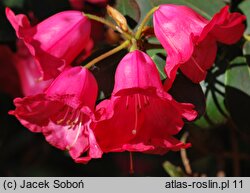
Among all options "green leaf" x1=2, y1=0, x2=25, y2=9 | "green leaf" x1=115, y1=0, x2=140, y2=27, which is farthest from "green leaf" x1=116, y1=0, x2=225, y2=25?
"green leaf" x1=2, y1=0, x2=25, y2=9

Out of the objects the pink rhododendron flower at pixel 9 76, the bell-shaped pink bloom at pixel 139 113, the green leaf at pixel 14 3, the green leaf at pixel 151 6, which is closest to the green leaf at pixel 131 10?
the green leaf at pixel 151 6

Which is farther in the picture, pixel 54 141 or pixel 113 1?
pixel 113 1

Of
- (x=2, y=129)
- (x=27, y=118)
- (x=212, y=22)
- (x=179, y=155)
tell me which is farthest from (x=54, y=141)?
(x=179, y=155)

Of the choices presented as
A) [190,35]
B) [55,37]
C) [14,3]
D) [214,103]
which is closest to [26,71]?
[14,3]

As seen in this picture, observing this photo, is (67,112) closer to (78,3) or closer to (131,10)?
(131,10)

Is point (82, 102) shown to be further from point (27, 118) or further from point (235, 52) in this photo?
point (235, 52)

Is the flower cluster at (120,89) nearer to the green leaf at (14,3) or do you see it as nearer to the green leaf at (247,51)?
the green leaf at (247,51)

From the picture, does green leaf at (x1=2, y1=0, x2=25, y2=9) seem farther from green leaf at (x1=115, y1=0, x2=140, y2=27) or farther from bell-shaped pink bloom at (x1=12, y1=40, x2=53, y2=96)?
green leaf at (x1=115, y1=0, x2=140, y2=27)
